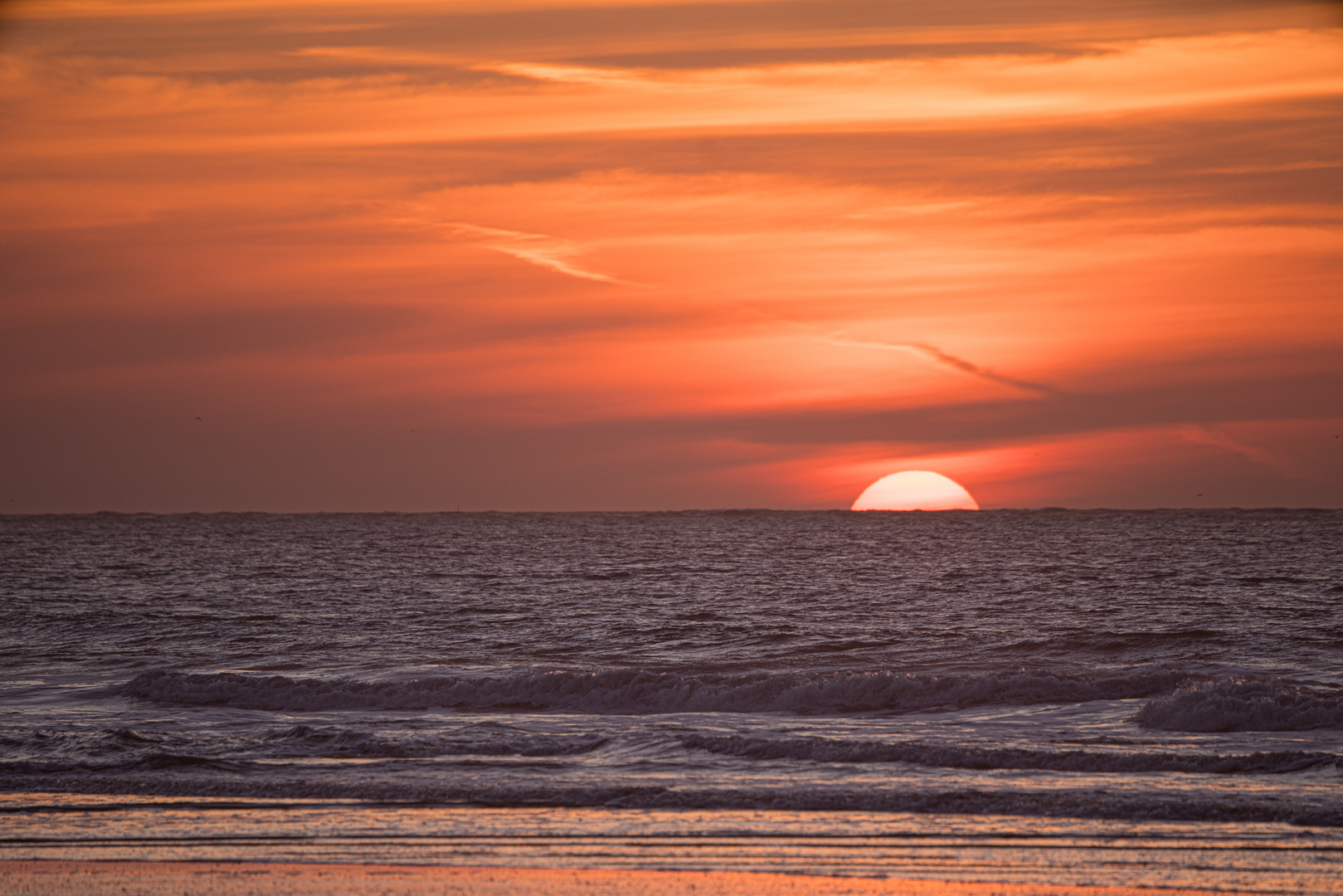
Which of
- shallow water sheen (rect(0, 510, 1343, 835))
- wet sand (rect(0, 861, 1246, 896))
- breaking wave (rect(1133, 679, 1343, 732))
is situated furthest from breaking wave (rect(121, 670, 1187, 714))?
wet sand (rect(0, 861, 1246, 896))

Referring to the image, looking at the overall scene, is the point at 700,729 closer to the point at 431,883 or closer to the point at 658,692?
the point at 658,692

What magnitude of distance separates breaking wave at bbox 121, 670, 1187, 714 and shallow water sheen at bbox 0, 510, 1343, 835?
2.7 inches

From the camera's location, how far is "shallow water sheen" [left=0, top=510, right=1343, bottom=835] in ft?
39.9

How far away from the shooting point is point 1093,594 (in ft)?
125

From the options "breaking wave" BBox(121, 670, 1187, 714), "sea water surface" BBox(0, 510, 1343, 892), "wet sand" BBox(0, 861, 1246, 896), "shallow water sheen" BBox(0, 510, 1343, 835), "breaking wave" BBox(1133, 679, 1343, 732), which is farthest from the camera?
"breaking wave" BBox(121, 670, 1187, 714)

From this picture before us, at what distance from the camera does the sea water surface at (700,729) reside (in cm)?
999

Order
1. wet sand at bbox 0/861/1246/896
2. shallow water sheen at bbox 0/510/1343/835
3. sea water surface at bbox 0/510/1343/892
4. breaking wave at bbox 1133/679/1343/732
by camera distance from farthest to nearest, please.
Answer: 1. breaking wave at bbox 1133/679/1343/732
2. shallow water sheen at bbox 0/510/1343/835
3. sea water surface at bbox 0/510/1343/892
4. wet sand at bbox 0/861/1246/896

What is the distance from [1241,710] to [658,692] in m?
9.21

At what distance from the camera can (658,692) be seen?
19453 millimetres

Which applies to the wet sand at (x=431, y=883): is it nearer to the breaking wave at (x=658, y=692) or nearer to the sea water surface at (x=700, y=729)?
the sea water surface at (x=700, y=729)

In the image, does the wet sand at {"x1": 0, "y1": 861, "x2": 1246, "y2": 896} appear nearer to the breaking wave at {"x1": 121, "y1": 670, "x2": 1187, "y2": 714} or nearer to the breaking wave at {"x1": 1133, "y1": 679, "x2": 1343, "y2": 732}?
the breaking wave at {"x1": 1133, "y1": 679, "x2": 1343, "y2": 732}

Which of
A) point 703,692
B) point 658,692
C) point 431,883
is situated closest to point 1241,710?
point 703,692

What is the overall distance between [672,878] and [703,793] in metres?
2.71

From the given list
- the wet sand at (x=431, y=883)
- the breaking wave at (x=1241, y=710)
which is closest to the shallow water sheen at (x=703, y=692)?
the breaking wave at (x=1241, y=710)
